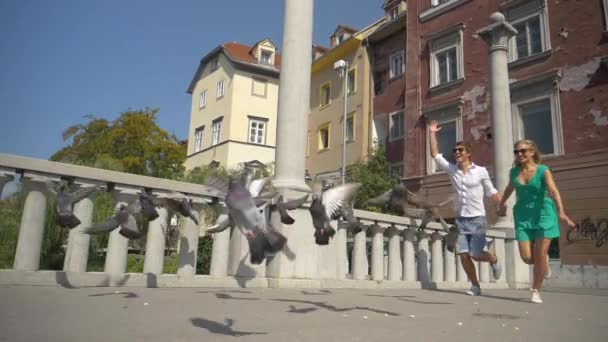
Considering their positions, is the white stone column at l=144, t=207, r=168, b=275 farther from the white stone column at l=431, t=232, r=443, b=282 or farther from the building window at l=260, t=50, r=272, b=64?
the building window at l=260, t=50, r=272, b=64

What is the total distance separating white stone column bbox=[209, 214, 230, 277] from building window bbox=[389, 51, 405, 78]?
2145 cm

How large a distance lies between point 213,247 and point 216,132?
3101 centimetres

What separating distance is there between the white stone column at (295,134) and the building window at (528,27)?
1438 cm

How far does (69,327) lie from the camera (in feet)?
8.26

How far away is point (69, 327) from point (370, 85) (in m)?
25.9

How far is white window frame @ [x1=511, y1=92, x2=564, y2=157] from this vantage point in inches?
659

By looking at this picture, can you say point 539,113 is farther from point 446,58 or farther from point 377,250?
point 377,250

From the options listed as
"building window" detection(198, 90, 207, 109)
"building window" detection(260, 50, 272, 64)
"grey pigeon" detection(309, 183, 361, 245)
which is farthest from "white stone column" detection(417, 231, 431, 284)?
"building window" detection(198, 90, 207, 109)

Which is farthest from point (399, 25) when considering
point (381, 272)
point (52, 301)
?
point (52, 301)

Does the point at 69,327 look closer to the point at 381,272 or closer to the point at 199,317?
the point at 199,317

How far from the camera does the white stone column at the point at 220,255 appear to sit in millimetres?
5668

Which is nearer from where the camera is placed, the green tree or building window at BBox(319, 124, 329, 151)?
the green tree

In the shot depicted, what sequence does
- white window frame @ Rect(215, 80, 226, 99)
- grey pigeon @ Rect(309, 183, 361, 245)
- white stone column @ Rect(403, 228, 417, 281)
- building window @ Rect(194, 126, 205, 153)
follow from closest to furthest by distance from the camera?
grey pigeon @ Rect(309, 183, 361, 245) < white stone column @ Rect(403, 228, 417, 281) < white window frame @ Rect(215, 80, 226, 99) < building window @ Rect(194, 126, 205, 153)

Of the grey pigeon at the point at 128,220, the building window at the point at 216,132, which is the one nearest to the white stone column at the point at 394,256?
the grey pigeon at the point at 128,220
